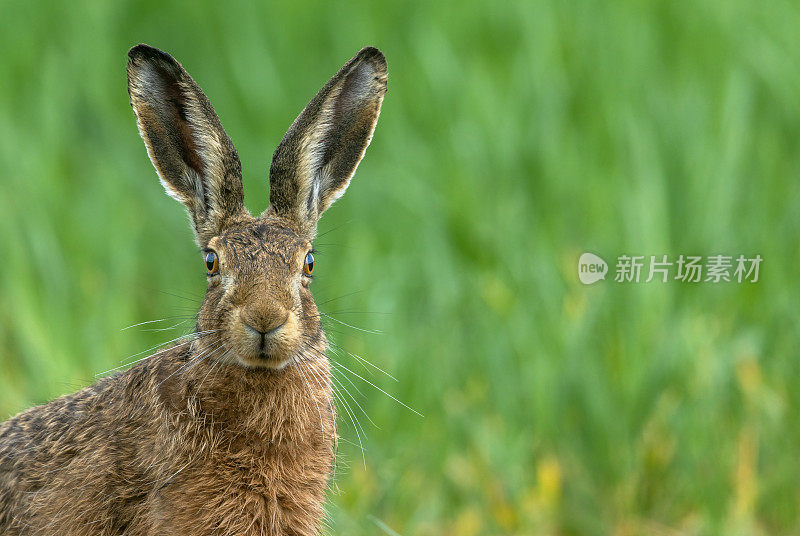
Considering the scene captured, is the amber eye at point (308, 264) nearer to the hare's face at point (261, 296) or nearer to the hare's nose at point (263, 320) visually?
the hare's face at point (261, 296)

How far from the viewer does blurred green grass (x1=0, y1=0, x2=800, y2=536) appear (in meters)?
6.23

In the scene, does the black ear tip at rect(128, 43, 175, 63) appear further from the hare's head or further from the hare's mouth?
the hare's mouth

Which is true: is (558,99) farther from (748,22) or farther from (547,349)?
(547,349)

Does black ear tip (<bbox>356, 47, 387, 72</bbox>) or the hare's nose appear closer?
the hare's nose

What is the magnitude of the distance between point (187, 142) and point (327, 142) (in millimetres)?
466

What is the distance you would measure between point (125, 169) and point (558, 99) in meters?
2.68

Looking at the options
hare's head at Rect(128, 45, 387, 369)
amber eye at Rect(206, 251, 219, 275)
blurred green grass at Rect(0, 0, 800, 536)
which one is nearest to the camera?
hare's head at Rect(128, 45, 387, 369)

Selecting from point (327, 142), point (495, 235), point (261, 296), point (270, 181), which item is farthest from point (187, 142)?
point (495, 235)

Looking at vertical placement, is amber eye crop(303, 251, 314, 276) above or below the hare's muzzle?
above

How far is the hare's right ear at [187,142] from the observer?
4.33m

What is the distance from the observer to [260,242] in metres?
4.30

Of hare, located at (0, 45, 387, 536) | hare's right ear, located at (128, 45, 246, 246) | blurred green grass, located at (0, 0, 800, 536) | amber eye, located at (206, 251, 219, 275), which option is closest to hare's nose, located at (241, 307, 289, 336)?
hare, located at (0, 45, 387, 536)

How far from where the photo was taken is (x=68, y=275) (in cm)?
736

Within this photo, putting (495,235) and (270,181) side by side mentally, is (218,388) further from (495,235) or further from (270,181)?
(495,235)
